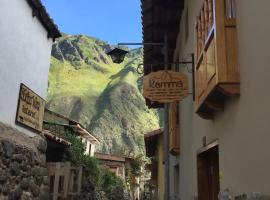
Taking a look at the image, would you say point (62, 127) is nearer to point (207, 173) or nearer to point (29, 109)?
point (29, 109)

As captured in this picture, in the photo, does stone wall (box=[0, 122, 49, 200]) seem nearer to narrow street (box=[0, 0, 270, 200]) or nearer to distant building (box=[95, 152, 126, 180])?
narrow street (box=[0, 0, 270, 200])

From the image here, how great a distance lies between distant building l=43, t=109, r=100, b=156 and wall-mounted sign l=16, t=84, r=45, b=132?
2.15m

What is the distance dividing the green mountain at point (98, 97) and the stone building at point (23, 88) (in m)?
50.3

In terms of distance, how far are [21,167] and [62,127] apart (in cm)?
1166

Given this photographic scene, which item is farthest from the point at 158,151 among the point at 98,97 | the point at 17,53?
the point at 98,97

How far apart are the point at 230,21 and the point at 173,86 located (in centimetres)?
272

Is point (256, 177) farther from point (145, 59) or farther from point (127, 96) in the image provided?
point (127, 96)

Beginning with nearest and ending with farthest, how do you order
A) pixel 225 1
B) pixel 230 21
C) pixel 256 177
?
pixel 256 177 < pixel 230 21 < pixel 225 1

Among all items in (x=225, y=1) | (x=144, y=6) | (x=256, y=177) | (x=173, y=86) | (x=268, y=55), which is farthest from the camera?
(x=144, y=6)

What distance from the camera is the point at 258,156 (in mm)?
3527

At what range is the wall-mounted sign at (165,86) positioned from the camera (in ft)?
23.0

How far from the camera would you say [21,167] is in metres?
8.28

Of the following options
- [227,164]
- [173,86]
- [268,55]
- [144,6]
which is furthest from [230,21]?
[144,6]

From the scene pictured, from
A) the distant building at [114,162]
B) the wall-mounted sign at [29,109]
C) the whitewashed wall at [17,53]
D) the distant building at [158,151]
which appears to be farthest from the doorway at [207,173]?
the distant building at [114,162]
